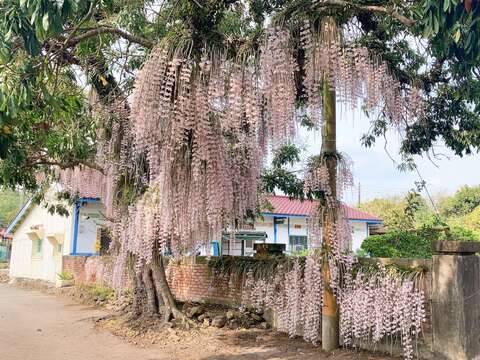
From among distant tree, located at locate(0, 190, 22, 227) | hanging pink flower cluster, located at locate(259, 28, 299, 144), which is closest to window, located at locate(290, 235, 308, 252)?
hanging pink flower cluster, located at locate(259, 28, 299, 144)

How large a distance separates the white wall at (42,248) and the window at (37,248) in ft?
0.60

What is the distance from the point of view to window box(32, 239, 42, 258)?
22.9 metres

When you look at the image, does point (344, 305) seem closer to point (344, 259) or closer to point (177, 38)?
point (344, 259)

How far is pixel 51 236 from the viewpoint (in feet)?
68.4

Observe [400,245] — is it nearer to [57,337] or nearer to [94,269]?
[57,337]

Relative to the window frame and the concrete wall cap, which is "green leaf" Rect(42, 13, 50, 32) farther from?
the window frame

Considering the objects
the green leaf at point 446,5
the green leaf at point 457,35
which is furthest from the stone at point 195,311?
the green leaf at point 446,5

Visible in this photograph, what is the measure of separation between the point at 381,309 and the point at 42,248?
2027 centimetres

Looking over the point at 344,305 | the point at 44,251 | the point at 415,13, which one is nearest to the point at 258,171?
the point at 344,305

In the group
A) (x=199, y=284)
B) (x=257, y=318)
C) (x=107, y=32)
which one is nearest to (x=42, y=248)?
(x=199, y=284)

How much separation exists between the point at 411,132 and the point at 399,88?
2.57 meters

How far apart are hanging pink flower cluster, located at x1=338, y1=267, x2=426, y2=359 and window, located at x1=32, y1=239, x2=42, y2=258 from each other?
783 inches

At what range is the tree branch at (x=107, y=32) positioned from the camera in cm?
612

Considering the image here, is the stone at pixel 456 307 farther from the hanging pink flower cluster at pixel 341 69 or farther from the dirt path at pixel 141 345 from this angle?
the hanging pink flower cluster at pixel 341 69
